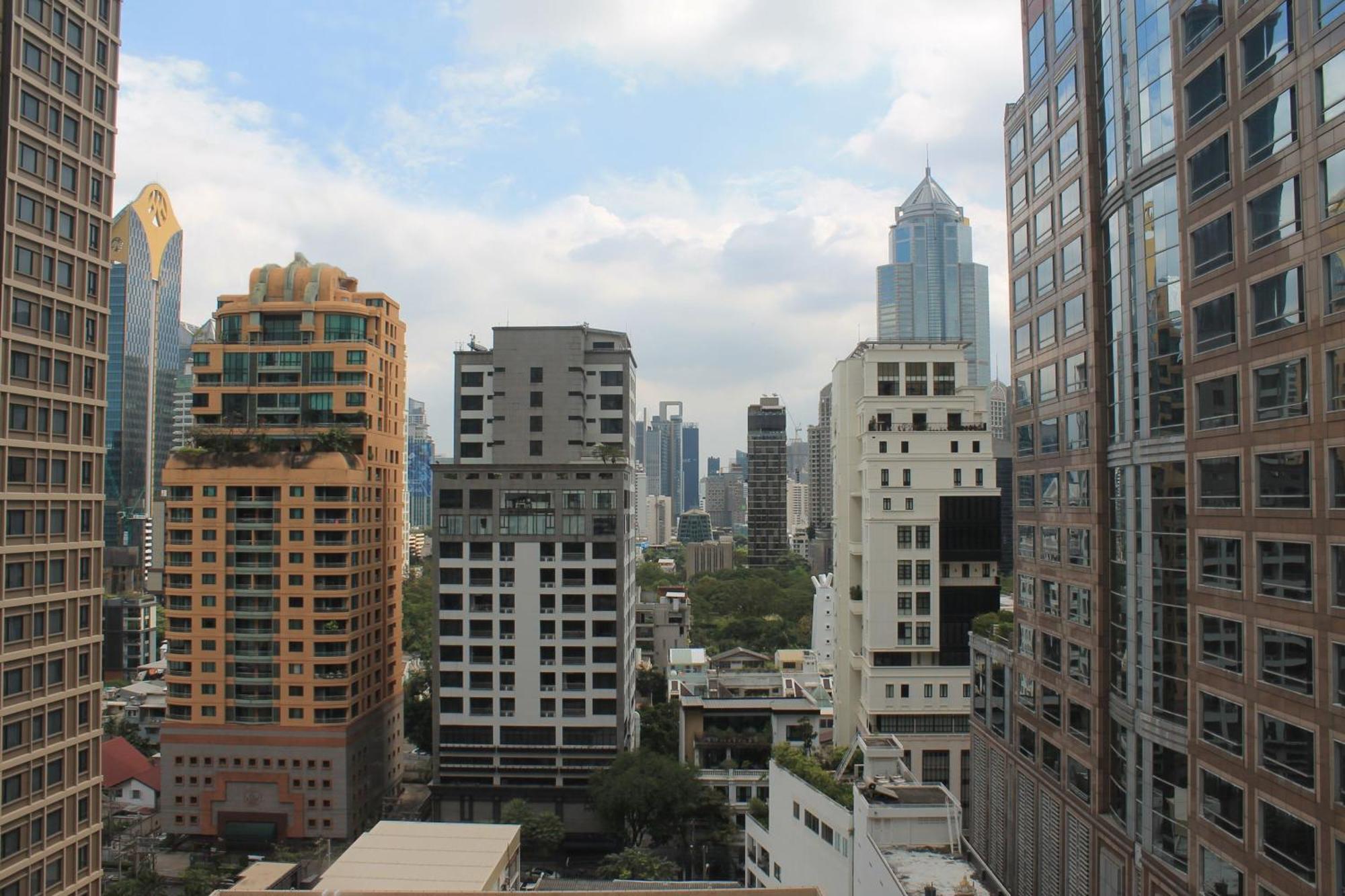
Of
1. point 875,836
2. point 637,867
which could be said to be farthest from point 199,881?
point 875,836

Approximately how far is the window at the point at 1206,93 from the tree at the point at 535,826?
133ft

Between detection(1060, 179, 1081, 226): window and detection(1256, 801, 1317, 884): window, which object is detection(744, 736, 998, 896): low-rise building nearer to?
detection(1256, 801, 1317, 884): window

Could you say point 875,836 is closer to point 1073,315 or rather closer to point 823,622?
point 1073,315

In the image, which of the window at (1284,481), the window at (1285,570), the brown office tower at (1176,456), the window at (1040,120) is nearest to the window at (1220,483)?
the brown office tower at (1176,456)

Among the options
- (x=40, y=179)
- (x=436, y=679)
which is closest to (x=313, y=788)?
(x=436, y=679)

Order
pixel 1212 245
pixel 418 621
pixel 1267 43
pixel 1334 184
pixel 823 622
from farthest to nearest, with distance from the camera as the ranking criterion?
pixel 418 621, pixel 823 622, pixel 1212 245, pixel 1267 43, pixel 1334 184

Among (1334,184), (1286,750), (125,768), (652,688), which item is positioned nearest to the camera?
(1334,184)

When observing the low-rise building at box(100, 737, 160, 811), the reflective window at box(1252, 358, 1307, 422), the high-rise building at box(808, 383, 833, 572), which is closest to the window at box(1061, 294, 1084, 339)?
the reflective window at box(1252, 358, 1307, 422)

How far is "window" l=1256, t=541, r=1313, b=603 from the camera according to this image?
14944 mm

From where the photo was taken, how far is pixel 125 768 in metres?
53.7

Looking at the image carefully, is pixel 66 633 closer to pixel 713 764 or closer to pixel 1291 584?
pixel 1291 584

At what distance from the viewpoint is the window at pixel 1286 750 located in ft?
48.5

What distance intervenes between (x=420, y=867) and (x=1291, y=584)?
87.0ft

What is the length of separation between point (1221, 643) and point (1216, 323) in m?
6.39
